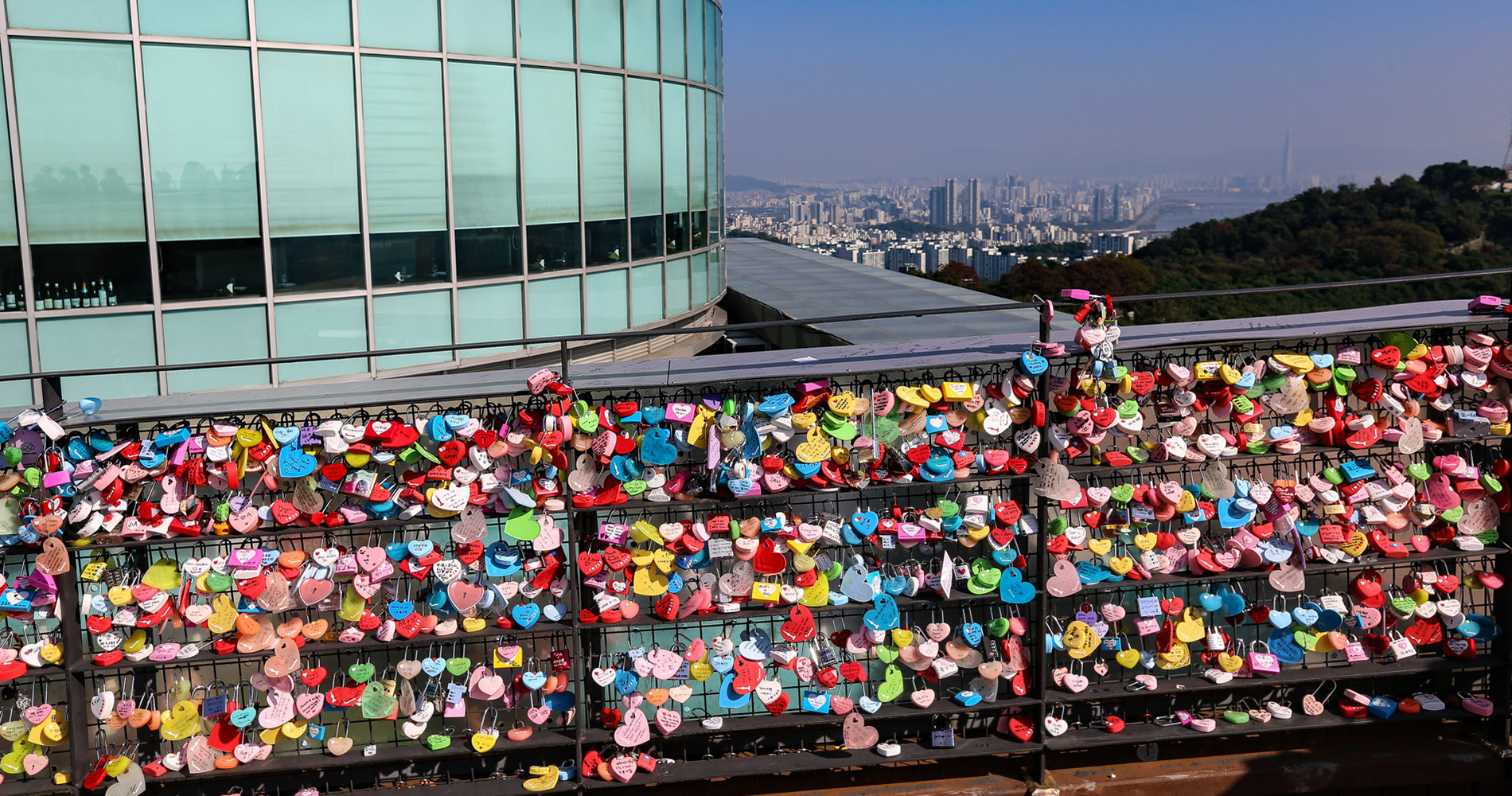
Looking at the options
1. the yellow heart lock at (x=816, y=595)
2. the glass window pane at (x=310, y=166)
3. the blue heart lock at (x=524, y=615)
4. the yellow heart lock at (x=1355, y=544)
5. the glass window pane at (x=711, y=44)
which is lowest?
the blue heart lock at (x=524, y=615)

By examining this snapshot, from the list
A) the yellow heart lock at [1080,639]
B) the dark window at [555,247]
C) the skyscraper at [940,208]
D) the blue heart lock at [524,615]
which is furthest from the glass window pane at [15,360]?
the skyscraper at [940,208]

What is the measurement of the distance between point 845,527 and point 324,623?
2.06 metres

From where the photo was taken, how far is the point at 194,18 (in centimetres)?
715

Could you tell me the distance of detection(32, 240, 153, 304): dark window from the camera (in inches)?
282

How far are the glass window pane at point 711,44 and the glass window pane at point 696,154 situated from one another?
1.22 feet

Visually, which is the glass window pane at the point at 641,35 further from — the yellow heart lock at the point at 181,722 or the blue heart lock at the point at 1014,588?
the yellow heart lock at the point at 181,722

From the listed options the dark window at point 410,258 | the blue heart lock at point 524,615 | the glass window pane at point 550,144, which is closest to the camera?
the blue heart lock at point 524,615

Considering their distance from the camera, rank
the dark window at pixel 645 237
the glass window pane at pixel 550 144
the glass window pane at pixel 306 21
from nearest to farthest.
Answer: the glass window pane at pixel 306 21 < the glass window pane at pixel 550 144 < the dark window at pixel 645 237

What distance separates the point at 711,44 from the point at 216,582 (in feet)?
30.3

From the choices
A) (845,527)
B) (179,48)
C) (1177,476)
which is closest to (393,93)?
(179,48)

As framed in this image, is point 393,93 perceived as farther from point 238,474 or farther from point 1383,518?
point 1383,518

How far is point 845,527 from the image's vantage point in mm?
4148

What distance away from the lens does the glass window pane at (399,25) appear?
305 inches

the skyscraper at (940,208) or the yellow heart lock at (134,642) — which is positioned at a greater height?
the skyscraper at (940,208)
